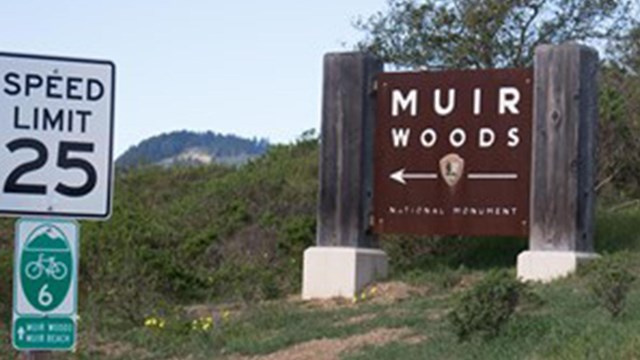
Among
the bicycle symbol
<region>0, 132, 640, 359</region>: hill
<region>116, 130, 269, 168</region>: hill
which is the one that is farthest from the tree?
<region>116, 130, 269, 168</region>: hill

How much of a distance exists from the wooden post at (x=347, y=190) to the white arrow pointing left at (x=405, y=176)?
0.47 m

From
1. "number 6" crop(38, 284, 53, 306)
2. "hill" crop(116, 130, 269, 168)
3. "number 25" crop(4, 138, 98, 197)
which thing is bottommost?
"number 6" crop(38, 284, 53, 306)

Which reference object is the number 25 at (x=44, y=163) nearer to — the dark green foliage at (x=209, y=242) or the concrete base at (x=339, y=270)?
the dark green foliage at (x=209, y=242)

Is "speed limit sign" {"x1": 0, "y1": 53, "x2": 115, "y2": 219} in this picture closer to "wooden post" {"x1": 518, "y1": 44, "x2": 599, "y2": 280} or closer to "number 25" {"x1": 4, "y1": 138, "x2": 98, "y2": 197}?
"number 25" {"x1": 4, "y1": 138, "x2": 98, "y2": 197}

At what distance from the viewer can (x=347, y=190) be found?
22.4m

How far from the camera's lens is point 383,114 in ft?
73.2

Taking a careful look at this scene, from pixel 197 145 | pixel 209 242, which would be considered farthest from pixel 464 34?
pixel 197 145

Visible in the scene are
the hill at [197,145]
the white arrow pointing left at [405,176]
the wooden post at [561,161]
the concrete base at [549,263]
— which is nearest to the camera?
the concrete base at [549,263]

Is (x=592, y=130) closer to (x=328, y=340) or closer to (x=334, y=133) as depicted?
(x=334, y=133)

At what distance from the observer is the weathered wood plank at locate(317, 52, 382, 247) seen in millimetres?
22312

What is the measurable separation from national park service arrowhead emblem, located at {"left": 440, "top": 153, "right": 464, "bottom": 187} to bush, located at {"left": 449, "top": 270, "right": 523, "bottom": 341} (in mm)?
6251

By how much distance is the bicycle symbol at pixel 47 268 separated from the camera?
23.6 ft

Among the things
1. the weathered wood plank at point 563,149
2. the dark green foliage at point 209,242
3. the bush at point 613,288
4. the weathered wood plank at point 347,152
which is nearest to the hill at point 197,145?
the dark green foliage at point 209,242

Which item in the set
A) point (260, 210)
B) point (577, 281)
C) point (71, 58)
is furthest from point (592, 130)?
point (71, 58)
